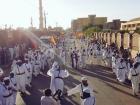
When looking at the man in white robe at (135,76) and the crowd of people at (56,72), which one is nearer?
the crowd of people at (56,72)

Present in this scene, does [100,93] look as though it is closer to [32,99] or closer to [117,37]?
[32,99]

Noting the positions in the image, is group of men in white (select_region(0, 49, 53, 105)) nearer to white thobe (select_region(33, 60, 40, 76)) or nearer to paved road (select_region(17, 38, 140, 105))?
white thobe (select_region(33, 60, 40, 76))

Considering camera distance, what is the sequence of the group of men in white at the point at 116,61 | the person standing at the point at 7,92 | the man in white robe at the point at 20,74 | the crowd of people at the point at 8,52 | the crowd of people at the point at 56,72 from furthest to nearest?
the crowd of people at the point at 8,52, the man in white robe at the point at 20,74, the group of men in white at the point at 116,61, the person standing at the point at 7,92, the crowd of people at the point at 56,72

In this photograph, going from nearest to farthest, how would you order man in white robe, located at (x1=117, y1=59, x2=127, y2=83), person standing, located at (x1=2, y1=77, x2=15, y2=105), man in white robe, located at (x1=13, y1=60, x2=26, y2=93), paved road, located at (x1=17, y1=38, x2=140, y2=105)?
person standing, located at (x1=2, y1=77, x2=15, y2=105)
paved road, located at (x1=17, y1=38, x2=140, y2=105)
man in white robe, located at (x1=13, y1=60, x2=26, y2=93)
man in white robe, located at (x1=117, y1=59, x2=127, y2=83)

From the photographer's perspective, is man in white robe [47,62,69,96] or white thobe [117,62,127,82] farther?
white thobe [117,62,127,82]

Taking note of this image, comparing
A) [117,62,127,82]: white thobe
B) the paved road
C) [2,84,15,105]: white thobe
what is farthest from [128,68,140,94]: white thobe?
[2,84,15,105]: white thobe

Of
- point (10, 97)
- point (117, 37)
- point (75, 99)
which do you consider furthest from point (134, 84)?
point (117, 37)

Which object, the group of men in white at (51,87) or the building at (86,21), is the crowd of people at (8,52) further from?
the building at (86,21)

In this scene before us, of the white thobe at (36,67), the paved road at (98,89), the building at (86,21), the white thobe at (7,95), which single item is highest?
the building at (86,21)

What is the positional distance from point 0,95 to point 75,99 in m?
4.50

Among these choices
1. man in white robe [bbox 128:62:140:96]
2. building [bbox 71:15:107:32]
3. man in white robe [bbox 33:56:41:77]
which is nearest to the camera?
man in white robe [bbox 128:62:140:96]

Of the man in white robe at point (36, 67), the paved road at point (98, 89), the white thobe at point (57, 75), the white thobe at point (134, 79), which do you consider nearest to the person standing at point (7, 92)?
the white thobe at point (57, 75)

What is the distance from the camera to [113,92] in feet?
59.8

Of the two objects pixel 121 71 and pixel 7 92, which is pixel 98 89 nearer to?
pixel 121 71
